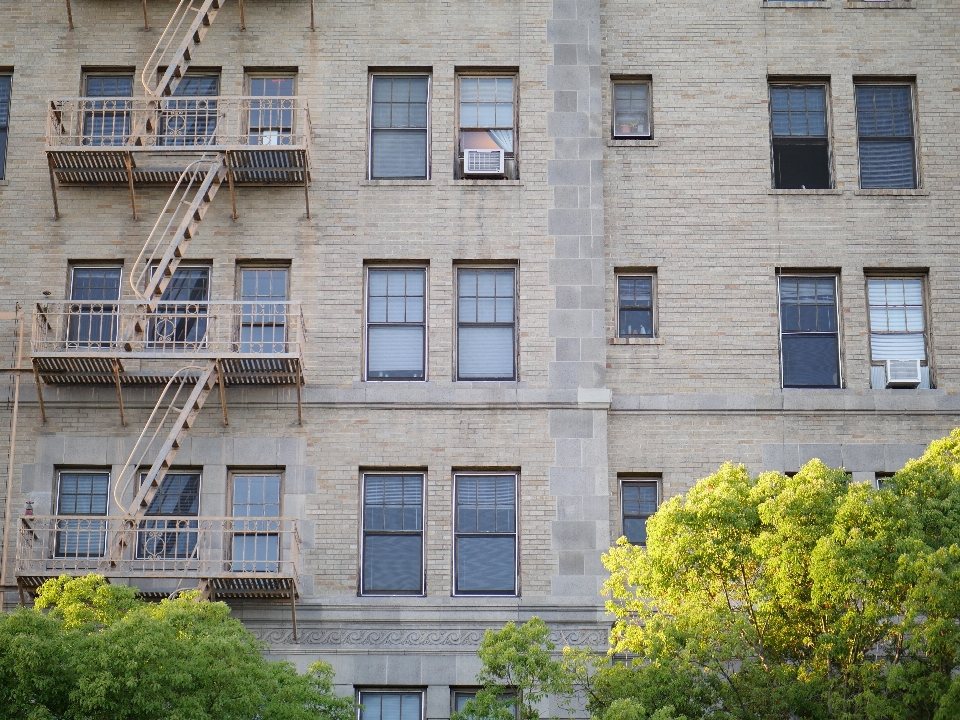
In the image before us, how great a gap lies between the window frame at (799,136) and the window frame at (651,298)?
2854 mm

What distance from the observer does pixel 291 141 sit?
31.2 m

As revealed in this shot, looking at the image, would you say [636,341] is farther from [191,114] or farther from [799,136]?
[191,114]

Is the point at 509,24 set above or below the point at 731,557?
above

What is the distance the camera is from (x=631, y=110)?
32031 mm

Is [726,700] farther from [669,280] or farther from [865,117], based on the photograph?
[865,117]

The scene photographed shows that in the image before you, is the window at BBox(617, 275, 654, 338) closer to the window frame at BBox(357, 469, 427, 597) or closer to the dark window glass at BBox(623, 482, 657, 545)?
the dark window glass at BBox(623, 482, 657, 545)

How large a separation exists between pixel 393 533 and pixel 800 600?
8.17 metres

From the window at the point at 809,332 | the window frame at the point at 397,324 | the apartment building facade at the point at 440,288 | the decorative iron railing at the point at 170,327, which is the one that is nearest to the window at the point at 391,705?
the apartment building facade at the point at 440,288

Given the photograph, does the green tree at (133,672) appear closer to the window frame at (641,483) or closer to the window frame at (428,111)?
the window frame at (641,483)

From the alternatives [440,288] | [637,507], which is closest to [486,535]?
[637,507]

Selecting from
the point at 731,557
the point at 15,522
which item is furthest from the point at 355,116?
the point at 731,557

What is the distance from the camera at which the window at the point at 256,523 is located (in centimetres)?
2886

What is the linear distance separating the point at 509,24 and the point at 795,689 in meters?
14.3

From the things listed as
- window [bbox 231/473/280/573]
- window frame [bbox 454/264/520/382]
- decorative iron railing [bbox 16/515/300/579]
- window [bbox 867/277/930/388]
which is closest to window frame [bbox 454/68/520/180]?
window frame [bbox 454/264/520/382]
